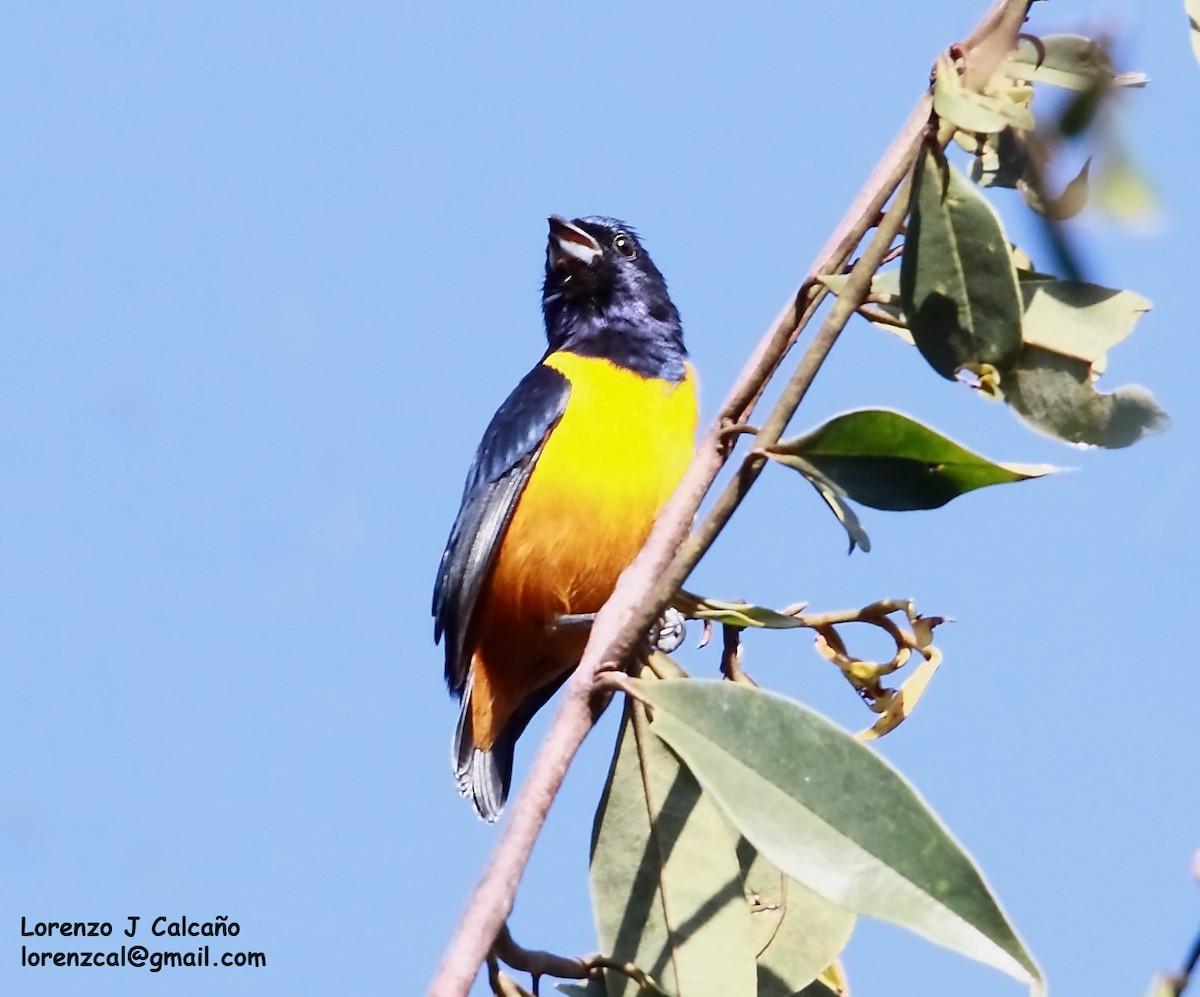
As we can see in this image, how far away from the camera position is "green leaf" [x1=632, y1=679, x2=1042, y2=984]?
1.68 metres

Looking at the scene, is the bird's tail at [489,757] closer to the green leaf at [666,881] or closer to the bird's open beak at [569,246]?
the bird's open beak at [569,246]

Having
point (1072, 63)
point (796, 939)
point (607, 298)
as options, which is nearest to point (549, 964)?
point (796, 939)

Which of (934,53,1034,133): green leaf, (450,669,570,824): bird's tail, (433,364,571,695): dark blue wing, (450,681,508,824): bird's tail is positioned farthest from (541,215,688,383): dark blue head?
(934,53,1034,133): green leaf

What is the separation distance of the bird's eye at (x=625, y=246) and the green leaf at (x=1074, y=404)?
3565mm

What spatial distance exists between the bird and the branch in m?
2.40

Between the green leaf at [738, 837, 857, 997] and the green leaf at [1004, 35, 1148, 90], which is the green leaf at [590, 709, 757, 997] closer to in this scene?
the green leaf at [738, 837, 857, 997]

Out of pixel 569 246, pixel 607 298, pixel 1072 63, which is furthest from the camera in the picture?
pixel 569 246

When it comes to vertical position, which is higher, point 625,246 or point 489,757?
point 625,246

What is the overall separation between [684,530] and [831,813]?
1.23 ft

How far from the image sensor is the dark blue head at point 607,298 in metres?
5.08

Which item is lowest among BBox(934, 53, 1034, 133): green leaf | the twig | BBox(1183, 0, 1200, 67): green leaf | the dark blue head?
the twig

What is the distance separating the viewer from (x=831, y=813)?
183 centimetres

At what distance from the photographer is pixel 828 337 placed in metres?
1.71

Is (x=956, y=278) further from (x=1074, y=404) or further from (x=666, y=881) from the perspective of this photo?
(x=666, y=881)
